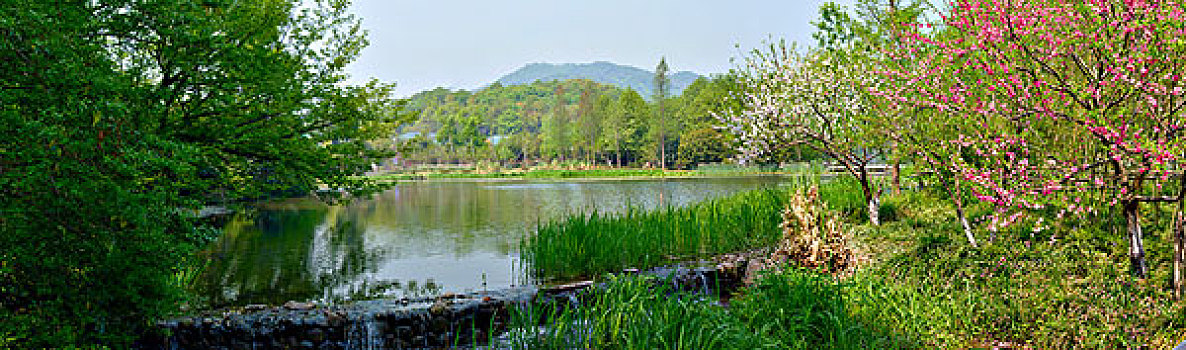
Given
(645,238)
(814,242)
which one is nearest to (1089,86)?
(814,242)

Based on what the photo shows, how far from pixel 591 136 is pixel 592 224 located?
191ft

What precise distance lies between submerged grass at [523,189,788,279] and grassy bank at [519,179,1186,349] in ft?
10.2

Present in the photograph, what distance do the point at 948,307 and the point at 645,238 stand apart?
4756mm

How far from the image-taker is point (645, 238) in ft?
29.9

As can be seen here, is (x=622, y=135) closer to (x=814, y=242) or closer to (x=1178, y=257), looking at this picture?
(x=814, y=242)

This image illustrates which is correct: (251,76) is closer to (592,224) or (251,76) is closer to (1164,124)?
(592,224)

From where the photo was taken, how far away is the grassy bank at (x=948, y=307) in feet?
13.8

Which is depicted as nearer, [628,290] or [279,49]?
[628,290]

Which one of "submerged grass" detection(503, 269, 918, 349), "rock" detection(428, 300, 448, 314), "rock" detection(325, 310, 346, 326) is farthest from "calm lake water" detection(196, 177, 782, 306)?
"submerged grass" detection(503, 269, 918, 349)

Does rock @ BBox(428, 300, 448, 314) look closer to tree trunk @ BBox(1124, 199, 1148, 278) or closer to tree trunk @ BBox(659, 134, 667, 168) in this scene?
tree trunk @ BBox(1124, 199, 1148, 278)

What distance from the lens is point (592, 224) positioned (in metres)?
8.83

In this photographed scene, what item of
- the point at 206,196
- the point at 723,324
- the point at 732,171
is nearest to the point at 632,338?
the point at 723,324

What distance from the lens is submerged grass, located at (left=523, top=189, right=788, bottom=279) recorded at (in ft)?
28.0

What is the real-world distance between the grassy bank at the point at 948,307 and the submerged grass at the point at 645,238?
3096mm
